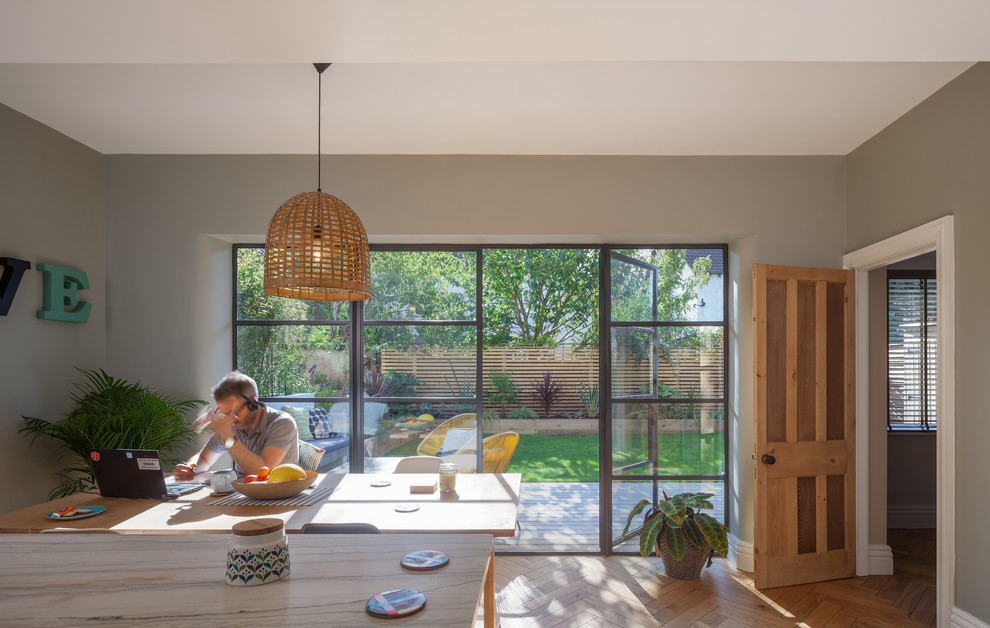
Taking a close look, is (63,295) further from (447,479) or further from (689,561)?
(689,561)

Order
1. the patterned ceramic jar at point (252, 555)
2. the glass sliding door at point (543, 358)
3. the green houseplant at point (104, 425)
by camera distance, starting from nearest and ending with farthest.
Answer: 1. the patterned ceramic jar at point (252, 555)
2. the green houseplant at point (104, 425)
3. the glass sliding door at point (543, 358)

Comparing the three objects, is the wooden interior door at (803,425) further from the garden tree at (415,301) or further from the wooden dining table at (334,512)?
the garden tree at (415,301)

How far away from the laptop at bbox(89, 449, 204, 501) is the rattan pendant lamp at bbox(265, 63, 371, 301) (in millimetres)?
1016

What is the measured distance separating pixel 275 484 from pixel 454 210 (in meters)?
2.12

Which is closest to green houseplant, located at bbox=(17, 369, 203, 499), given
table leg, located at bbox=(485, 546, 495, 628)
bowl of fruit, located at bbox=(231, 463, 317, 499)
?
bowl of fruit, located at bbox=(231, 463, 317, 499)

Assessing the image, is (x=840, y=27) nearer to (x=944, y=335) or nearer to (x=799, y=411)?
(x=944, y=335)

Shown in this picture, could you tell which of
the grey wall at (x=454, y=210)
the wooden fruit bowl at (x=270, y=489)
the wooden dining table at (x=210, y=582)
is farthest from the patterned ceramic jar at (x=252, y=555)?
the grey wall at (x=454, y=210)

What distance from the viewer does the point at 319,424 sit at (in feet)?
14.3

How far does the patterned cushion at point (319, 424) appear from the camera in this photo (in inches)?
171

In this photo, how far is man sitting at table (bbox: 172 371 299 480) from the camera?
10.3 feet

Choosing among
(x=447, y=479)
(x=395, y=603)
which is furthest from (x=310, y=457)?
(x=395, y=603)

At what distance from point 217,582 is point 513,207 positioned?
3133 millimetres

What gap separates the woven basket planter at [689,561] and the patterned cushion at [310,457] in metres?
2.34

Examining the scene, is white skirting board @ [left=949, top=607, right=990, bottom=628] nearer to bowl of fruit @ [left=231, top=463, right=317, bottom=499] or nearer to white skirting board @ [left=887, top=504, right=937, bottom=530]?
white skirting board @ [left=887, top=504, right=937, bottom=530]
